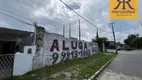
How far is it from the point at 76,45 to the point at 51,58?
18.3ft

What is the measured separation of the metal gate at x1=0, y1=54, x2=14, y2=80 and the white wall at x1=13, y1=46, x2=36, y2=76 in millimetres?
197

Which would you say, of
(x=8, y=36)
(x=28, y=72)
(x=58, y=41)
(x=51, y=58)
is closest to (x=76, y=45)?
(x=58, y=41)

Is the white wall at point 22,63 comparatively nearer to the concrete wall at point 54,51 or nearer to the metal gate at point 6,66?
the metal gate at point 6,66

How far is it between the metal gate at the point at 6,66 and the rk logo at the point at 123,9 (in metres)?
9.69

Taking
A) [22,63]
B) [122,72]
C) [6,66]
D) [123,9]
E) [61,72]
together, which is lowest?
[122,72]

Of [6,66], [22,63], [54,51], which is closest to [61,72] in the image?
[22,63]

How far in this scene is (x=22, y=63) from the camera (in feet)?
23.8

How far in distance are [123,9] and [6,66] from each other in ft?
36.8

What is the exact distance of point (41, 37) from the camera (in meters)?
9.48

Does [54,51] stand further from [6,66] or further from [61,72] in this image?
[6,66]

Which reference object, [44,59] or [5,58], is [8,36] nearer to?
[44,59]

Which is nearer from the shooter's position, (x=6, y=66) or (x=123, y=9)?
(x=6, y=66)

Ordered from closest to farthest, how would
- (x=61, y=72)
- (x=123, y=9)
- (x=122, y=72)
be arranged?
1. (x=61, y=72)
2. (x=122, y=72)
3. (x=123, y=9)

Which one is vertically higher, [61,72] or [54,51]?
[54,51]
